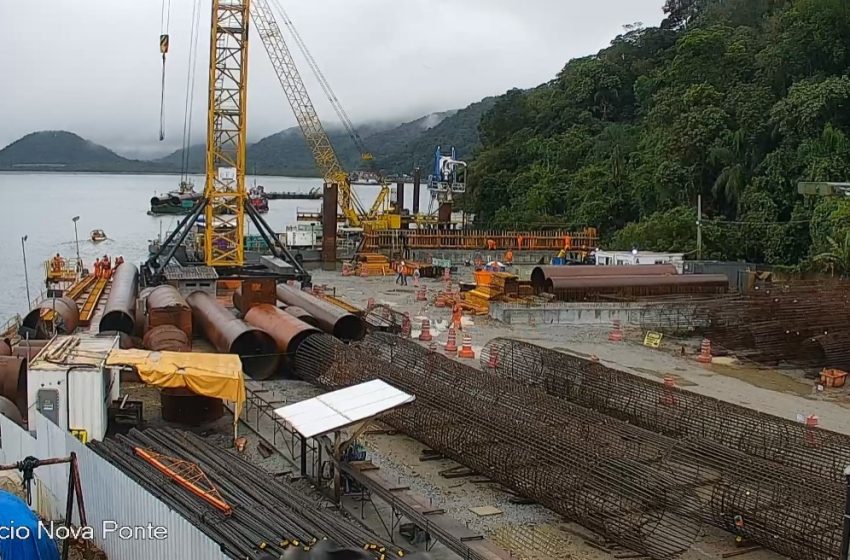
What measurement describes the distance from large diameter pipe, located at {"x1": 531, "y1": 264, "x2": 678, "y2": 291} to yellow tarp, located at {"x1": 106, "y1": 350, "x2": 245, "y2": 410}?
686 inches

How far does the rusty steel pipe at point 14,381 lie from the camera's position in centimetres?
1448

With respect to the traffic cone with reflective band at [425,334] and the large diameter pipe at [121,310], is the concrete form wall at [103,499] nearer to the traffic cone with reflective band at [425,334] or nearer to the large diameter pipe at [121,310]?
the large diameter pipe at [121,310]

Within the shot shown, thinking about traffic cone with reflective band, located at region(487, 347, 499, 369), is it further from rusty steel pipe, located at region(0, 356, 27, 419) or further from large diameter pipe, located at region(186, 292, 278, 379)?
rusty steel pipe, located at region(0, 356, 27, 419)

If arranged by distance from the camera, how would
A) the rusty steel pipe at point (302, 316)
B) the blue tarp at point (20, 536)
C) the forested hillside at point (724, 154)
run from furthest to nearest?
the forested hillside at point (724, 154)
the rusty steel pipe at point (302, 316)
the blue tarp at point (20, 536)

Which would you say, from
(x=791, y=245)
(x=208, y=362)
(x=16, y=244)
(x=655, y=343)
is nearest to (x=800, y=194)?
(x=791, y=245)

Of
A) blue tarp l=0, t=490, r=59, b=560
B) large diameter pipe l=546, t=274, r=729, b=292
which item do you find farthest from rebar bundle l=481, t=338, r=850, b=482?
large diameter pipe l=546, t=274, r=729, b=292

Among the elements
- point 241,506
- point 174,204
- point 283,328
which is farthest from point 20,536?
point 174,204

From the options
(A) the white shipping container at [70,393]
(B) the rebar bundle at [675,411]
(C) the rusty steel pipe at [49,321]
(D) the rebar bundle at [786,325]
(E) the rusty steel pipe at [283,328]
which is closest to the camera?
(A) the white shipping container at [70,393]

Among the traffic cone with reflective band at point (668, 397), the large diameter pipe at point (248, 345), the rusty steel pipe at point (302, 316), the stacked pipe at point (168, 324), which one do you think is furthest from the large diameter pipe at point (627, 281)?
the traffic cone with reflective band at point (668, 397)

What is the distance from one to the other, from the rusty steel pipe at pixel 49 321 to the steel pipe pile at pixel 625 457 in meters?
9.68

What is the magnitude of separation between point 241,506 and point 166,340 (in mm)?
9475

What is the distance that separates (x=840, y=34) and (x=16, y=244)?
70158 mm

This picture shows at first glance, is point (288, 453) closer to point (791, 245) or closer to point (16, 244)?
point (791, 245)

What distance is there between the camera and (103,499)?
9289 mm
